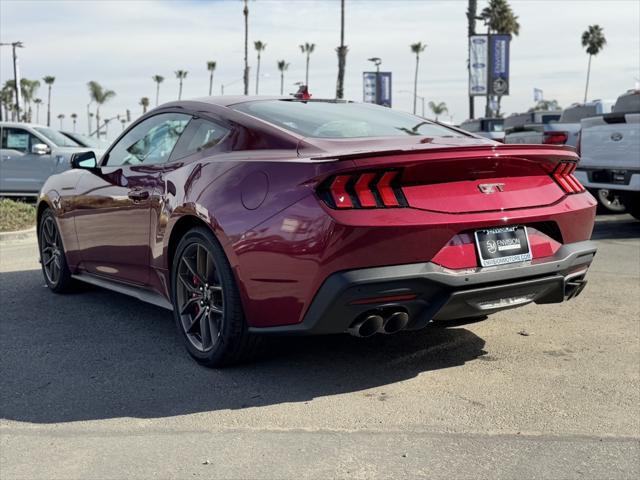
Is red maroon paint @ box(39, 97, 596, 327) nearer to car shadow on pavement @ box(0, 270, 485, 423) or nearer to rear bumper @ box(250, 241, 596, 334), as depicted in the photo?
rear bumper @ box(250, 241, 596, 334)

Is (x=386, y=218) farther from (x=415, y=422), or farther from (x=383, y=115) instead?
(x=383, y=115)

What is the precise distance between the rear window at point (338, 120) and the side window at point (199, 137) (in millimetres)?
194

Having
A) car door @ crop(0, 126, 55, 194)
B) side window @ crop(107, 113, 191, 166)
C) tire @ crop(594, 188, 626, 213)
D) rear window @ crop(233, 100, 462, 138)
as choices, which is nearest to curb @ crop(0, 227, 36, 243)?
side window @ crop(107, 113, 191, 166)

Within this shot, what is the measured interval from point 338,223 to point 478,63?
3911cm

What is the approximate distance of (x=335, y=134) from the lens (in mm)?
4285

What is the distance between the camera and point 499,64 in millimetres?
41000

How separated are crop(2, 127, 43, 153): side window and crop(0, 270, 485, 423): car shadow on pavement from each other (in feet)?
38.5

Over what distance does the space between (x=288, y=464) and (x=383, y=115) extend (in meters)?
2.56

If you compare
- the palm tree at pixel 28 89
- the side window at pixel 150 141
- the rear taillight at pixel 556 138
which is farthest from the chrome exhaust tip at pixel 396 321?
the palm tree at pixel 28 89

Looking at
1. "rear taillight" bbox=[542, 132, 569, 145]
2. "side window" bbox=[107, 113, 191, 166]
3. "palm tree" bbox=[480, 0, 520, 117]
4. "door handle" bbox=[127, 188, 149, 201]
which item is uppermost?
Answer: "palm tree" bbox=[480, 0, 520, 117]

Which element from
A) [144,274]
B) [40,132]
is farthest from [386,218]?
[40,132]

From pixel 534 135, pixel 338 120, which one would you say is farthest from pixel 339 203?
pixel 534 135

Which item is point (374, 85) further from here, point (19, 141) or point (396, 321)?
point (396, 321)

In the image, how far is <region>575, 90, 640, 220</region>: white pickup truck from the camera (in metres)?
9.80
